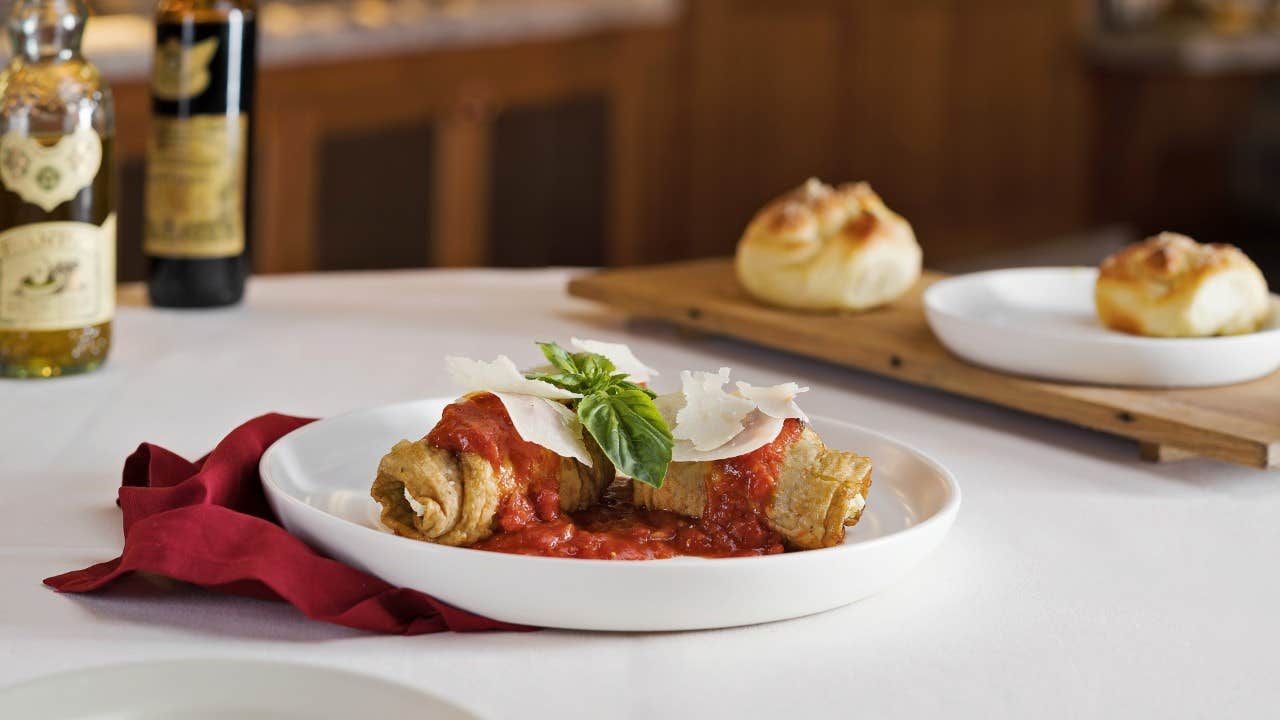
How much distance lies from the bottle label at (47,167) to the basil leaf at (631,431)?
26.8 inches

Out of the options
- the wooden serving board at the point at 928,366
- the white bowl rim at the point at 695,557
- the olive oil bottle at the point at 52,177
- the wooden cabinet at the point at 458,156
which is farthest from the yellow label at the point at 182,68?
the wooden cabinet at the point at 458,156

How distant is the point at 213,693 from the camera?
793mm

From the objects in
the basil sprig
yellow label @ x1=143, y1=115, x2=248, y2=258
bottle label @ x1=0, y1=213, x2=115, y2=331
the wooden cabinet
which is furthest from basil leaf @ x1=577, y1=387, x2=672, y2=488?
the wooden cabinet

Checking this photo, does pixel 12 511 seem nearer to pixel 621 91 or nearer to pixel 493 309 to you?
pixel 493 309

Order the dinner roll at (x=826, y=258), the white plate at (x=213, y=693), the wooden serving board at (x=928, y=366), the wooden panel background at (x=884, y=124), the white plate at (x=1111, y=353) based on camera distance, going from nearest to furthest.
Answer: the white plate at (x=213, y=693)
the wooden serving board at (x=928, y=366)
the white plate at (x=1111, y=353)
the dinner roll at (x=826, y=258)
the wooden panel background at (x=884, y=124)

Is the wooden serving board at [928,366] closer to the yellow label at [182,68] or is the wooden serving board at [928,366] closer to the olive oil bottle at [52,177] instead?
the yellow label at [182,68]

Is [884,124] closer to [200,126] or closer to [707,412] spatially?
[200,126]

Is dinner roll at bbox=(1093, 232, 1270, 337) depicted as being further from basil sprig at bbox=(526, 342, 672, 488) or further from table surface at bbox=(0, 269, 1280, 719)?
basil sprig at bbox=(526, 342, 672, 488)

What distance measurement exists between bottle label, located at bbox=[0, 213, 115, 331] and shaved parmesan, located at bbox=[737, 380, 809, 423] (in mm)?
731

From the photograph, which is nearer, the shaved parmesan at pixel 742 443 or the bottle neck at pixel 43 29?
the shaved parmesan at pixel 742 443

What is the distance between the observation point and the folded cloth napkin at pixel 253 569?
83cm

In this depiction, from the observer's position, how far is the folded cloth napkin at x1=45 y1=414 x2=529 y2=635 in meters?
0.83

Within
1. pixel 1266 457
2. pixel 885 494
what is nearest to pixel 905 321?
pixel 1266 457

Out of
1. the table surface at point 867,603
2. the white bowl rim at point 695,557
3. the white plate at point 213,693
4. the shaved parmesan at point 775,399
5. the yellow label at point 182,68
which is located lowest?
the white plate at point 213,693
